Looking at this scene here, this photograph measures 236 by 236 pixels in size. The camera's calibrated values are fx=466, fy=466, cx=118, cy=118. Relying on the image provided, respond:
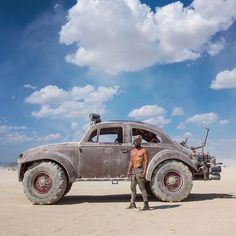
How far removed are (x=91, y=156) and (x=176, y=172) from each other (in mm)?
2292

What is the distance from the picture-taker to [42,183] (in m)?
12.1

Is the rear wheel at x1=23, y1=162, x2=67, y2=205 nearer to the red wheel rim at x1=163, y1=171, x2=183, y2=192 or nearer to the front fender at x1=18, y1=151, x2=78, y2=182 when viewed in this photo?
the front fender at x1=18, y1=151, x2=78, y2=182

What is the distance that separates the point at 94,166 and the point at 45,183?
1347mm

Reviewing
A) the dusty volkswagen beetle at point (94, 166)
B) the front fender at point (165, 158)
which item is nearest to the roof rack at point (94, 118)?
the dusty volkswagen beetle at point (94, 166)

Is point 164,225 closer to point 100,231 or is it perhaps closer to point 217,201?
point 100,231

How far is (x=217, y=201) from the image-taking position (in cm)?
1256

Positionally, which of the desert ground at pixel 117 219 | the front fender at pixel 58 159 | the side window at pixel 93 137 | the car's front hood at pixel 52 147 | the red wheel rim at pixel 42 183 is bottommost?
the desert ground at pixel 117 219

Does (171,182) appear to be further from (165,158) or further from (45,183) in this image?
Answer: (45,183)

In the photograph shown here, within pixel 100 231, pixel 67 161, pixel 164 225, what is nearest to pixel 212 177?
pixel 67 161

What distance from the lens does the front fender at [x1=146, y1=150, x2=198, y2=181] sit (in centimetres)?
1218

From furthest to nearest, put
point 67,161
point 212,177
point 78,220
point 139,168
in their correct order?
point 212,177 < point 67,161 < point 139,168 < point 78,220

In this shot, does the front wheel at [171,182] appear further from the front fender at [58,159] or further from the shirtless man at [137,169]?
the front fender at [58,159]

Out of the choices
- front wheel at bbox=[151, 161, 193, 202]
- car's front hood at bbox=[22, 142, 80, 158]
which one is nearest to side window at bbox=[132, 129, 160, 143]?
front wheel at bbox=[151, 161, 193, 202]

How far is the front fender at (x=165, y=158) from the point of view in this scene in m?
12.2
